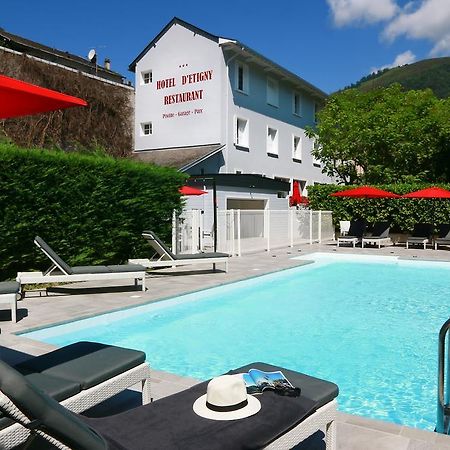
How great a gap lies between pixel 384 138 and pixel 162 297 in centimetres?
2137

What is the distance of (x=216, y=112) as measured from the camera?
24.8 meters

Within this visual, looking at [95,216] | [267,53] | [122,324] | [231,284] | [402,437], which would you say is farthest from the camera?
[267,53]

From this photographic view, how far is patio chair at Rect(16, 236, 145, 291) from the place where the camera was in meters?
8.72

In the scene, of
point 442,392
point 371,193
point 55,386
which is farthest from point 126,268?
point 371,193

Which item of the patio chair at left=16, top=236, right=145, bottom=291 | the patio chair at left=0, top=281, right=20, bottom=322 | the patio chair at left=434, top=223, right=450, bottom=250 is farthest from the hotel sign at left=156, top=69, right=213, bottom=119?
the patio chair at left=0, top=281, right=20, bottom=322

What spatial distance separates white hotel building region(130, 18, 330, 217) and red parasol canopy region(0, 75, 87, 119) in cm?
1684

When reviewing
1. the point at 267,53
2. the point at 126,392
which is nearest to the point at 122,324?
the point at 126,392

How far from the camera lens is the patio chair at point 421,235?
20.2m

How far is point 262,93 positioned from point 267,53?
2.34 metres

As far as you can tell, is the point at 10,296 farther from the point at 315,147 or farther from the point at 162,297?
the point at 315,147

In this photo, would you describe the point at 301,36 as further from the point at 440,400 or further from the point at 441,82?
the point at 441,82

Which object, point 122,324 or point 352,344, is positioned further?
point 122,324

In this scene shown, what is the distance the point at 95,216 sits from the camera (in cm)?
1228

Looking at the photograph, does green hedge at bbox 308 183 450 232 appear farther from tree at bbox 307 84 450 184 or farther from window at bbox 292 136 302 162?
window at bbox 292 136 302 162
